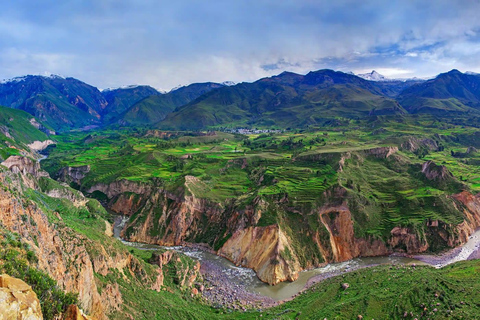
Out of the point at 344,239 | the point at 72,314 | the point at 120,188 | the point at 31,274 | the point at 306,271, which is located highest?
the point at 31,274

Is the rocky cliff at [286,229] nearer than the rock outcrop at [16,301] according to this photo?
No

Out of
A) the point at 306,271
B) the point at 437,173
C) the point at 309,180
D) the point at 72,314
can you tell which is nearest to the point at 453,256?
the point at 437,173

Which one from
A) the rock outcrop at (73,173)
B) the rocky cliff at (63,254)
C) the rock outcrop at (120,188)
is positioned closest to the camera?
the rocky cliff at (63,254)

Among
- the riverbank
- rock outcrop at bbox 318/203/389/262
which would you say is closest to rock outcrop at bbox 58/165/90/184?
rock outcrop at bbox 318/203/389/262

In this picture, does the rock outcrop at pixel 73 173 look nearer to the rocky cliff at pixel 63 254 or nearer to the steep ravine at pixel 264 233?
the steep ravine at pixel 264 233

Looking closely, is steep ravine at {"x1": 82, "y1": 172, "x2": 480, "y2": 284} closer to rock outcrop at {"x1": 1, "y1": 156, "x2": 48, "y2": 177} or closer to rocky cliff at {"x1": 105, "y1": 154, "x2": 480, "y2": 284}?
Answer: rocky cliff at {"x1": 105, "y1": 154, "x2": 480, "y2": 284}

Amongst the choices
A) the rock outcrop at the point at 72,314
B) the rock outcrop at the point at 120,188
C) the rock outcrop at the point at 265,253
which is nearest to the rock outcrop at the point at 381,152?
the rock outcrop at the point at 265,253

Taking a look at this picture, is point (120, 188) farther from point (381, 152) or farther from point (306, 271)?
point (381, 152)
